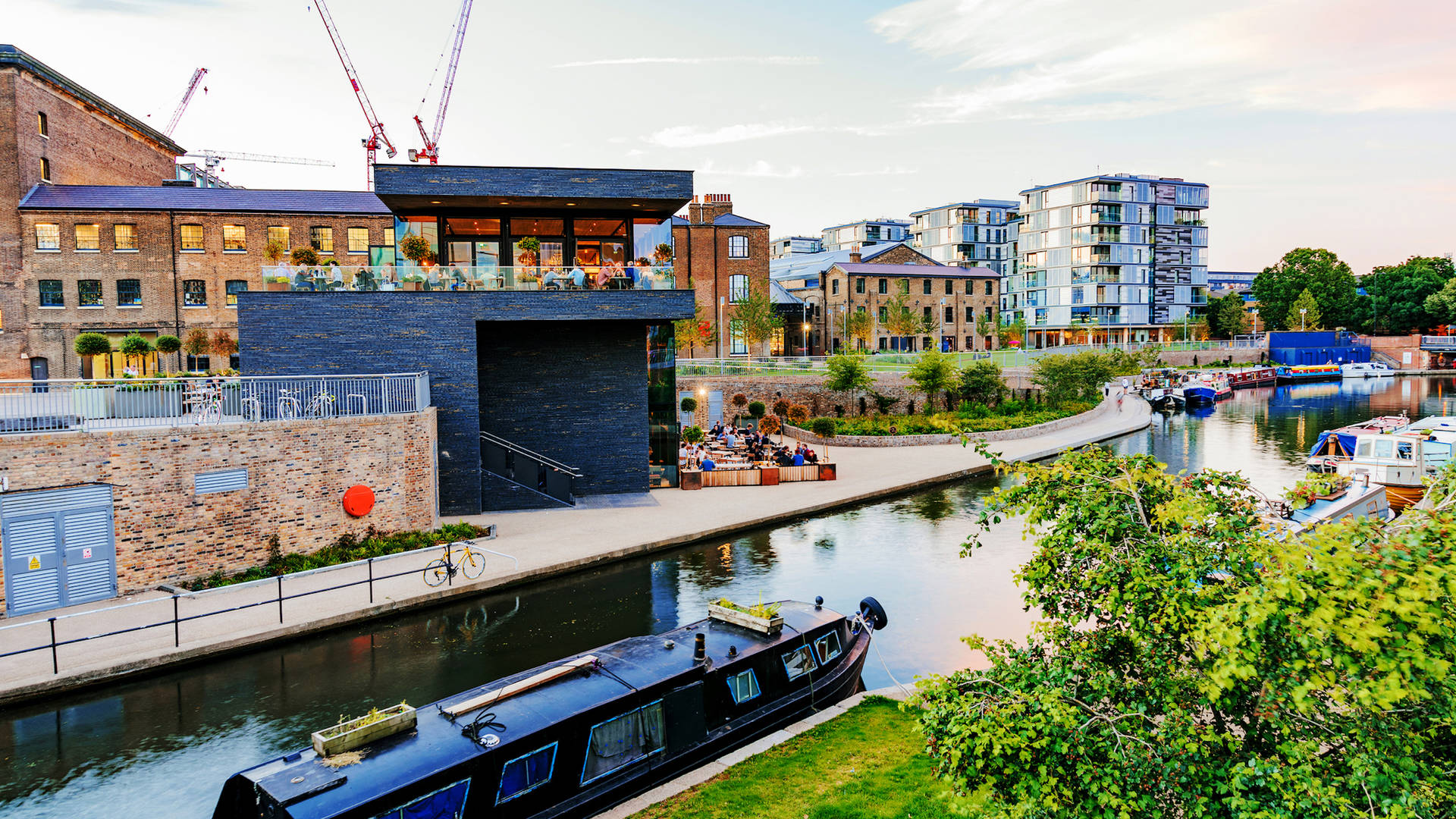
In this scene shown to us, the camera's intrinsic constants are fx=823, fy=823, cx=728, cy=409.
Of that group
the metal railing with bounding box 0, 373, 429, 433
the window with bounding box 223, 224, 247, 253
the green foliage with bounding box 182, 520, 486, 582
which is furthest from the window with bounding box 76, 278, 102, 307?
the green foliage with bounding box 182, 520, 486, 582

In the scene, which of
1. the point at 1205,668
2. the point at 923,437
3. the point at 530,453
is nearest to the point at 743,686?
the point at 1205,668

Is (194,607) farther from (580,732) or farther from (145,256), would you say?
(145,256)

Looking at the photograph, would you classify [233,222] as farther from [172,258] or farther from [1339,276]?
[1339,276]

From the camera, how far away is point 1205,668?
5246 millimetres

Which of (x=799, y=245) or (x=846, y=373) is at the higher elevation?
(x=799, y=245)

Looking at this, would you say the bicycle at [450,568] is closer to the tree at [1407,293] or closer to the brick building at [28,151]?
the brick building at [28,151]

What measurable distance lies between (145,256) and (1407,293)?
13244 centimetres

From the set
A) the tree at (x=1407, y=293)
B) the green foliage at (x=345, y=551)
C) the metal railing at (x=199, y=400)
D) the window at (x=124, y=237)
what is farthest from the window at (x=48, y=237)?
the tree at (x=1407, y=293)

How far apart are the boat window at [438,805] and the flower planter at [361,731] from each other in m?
0.99

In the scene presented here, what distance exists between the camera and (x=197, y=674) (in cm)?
1396

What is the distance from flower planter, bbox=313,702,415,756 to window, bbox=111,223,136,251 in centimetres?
4219

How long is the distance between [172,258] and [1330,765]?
49.0m

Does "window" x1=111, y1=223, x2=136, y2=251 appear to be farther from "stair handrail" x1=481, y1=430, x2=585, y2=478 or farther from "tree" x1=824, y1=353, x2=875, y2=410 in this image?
"tree" x1=824, y1=353, x2=875, y2=410

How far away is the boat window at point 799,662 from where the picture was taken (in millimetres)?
11984
